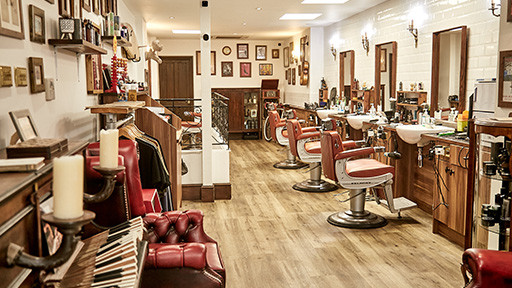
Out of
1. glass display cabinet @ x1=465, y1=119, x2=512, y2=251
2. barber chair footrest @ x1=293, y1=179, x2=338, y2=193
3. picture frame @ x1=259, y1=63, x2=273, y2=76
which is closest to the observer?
glass display cabinet @ x1=465, y1=119, x2=512, y2=251

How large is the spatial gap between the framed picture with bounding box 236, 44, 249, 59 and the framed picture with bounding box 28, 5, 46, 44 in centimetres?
1067

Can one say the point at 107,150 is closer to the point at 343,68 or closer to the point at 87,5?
the point at 87,5

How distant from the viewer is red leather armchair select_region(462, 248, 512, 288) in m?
2.04

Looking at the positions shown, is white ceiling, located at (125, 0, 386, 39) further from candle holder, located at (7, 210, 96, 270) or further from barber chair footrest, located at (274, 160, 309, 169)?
candle holder, located at (7, 210, 96, 270)

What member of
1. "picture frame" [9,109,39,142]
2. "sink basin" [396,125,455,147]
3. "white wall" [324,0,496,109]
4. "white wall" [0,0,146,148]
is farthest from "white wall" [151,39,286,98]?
"picture frame" [9,109,39,142]

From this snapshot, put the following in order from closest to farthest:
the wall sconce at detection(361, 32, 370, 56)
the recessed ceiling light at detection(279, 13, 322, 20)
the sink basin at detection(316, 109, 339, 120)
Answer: the wall sconce at detection(361, 32, 370, 56) → the sink basin at detection(316, 109, 339, 120) → the recessed ceiling light at detection(279, 13, 322, 20)

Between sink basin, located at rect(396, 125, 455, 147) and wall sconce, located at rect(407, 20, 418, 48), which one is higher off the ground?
wall sconce, located at rect(407, 20, 418, 48)

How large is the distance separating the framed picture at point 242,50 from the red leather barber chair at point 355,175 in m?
8.81

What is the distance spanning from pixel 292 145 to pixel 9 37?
15.4ft

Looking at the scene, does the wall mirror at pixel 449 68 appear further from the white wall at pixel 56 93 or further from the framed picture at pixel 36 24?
the framed picture at pixel 36 24

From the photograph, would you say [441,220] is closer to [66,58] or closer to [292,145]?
[292,145]

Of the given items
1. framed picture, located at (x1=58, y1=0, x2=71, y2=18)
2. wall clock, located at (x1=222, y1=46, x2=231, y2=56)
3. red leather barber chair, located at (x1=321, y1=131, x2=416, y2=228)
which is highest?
wall clock, located at (x1=222, y1=46, x2=231, y2=56)

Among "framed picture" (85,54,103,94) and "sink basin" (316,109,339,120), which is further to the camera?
"sink basin" (316,109,339,120)

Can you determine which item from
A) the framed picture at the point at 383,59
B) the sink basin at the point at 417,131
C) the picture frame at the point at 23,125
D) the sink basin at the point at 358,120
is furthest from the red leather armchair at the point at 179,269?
the framed picture at the point at 383,59
